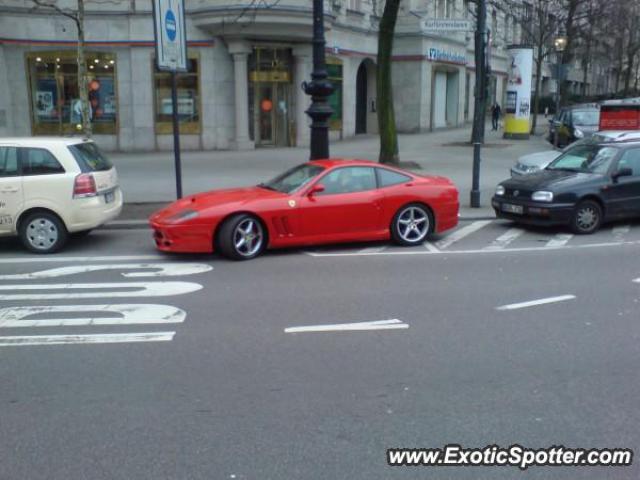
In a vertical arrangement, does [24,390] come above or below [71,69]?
below

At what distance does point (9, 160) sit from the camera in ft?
31.6

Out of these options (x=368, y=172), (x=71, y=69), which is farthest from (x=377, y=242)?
(x=71, y=69)

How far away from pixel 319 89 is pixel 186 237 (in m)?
5.11

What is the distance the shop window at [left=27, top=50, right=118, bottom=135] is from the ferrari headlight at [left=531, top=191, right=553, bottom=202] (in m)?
17.9

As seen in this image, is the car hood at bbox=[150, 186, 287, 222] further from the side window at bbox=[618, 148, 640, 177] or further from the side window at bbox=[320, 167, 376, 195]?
the side window at bbox=[618, 148, 640, 177]

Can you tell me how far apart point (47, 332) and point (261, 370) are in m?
2.22

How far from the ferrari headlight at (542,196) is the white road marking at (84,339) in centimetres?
702

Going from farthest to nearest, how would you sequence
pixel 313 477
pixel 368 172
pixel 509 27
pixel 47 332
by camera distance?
pixel 509 27 < pixel 368 172 < pixel 47 332 < pixel 313 477

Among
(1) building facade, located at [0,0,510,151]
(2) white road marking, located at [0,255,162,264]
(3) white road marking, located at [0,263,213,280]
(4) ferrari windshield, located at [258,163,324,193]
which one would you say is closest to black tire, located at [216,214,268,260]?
(3) white road marking, located at [0,263,213,280]

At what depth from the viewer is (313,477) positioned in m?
3.70

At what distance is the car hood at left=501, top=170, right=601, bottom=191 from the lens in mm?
11117

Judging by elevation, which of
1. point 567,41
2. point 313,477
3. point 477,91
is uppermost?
point 567,41

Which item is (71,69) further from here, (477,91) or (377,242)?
(377,242)

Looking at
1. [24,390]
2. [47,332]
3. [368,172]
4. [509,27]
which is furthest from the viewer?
[509,27]
